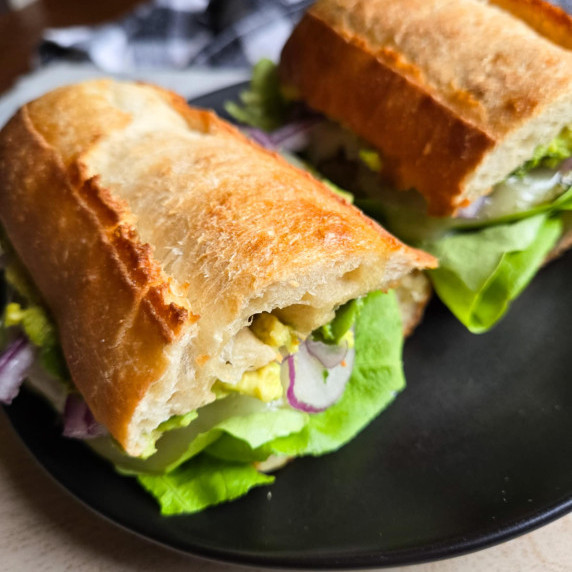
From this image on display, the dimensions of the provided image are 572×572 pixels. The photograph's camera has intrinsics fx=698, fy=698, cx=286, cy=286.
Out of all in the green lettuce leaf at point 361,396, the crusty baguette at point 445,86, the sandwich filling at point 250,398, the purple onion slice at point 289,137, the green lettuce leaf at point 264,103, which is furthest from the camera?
the green lettuce leaf at point 264,103

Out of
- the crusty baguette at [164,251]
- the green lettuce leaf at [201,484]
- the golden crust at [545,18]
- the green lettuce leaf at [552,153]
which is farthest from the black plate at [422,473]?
the golden crust at [545,18]

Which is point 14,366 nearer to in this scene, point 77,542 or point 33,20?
point 77,542

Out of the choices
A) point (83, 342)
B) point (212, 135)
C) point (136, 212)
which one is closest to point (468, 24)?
point (212, 135)

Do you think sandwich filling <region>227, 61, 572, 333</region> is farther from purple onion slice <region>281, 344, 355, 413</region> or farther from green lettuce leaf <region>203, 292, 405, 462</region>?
purple onion slice <region>281, 344, 355, 413</region>

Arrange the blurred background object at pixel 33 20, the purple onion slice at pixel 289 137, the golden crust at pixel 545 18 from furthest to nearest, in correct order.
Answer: the blurred background object at pixel 33 20 < the purple onion slice at pixel 289 137 < the golden crust at pixel 545 18

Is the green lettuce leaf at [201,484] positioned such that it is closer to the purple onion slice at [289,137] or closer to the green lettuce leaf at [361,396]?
the green lettuce leaf at [361,396]

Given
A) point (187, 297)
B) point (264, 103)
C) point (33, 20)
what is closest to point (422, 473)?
point (187, 297)
